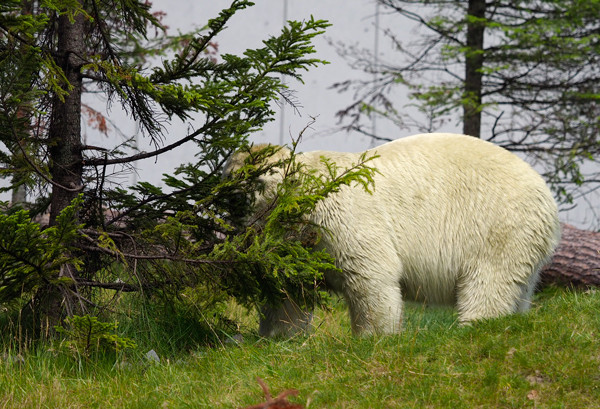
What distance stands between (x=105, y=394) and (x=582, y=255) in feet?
18.6

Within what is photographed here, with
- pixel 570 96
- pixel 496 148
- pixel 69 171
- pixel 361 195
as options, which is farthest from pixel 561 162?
pixel 69 171

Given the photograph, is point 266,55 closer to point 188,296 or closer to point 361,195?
point 361,195

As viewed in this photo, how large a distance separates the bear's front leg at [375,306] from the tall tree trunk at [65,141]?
203 cm

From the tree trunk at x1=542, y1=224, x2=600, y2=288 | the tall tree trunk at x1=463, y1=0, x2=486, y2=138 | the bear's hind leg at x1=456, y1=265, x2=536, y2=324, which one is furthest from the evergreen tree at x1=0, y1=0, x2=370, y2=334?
the tall tree trunk at x1=463, y1=0, x2=486, y2=138

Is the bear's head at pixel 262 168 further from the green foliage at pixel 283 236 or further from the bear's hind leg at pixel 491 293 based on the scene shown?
the bear's hind leg at pixel 491 293

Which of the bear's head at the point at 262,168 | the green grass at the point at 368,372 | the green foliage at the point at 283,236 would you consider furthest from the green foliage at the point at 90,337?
the bear's head at the point at 262,168

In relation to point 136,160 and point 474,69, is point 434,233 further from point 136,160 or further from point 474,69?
point 474,69

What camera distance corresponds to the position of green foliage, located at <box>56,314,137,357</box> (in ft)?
13.0

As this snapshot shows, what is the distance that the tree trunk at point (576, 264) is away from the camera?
24.3 feet

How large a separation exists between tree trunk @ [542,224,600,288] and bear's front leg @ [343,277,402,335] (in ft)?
11.5

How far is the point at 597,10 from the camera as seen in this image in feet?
29.8

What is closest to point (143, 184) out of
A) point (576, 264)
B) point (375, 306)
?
point (375, 306)

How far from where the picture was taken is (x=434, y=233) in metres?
5.16

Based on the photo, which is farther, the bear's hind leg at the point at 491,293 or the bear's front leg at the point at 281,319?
the bear's front leg at the point at 281,319
